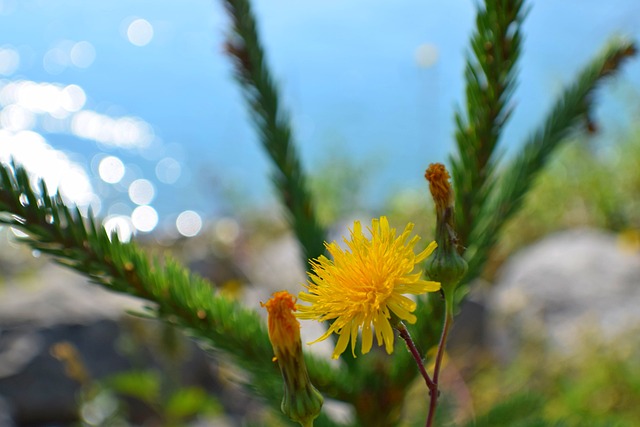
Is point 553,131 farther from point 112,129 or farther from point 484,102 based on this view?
point 112,129

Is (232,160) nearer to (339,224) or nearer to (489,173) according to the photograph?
(339,224)

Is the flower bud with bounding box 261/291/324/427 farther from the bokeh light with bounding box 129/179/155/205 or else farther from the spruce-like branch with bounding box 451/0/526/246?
the bokeh light with bounding box 129/179/155/205

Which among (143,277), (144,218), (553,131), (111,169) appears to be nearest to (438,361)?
(143,277)

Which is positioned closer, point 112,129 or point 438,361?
point 438,361

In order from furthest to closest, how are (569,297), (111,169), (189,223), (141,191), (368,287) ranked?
(111,169) → (141,191) → (189,223) → (569,297) → (368,287)

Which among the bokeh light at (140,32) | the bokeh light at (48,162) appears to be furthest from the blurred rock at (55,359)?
the bokeh light at (140,32)

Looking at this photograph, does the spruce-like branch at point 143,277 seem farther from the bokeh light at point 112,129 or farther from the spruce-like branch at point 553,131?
the bokeh light at point 112,129

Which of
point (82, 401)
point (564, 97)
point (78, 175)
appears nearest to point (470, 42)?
point (564, 97)
